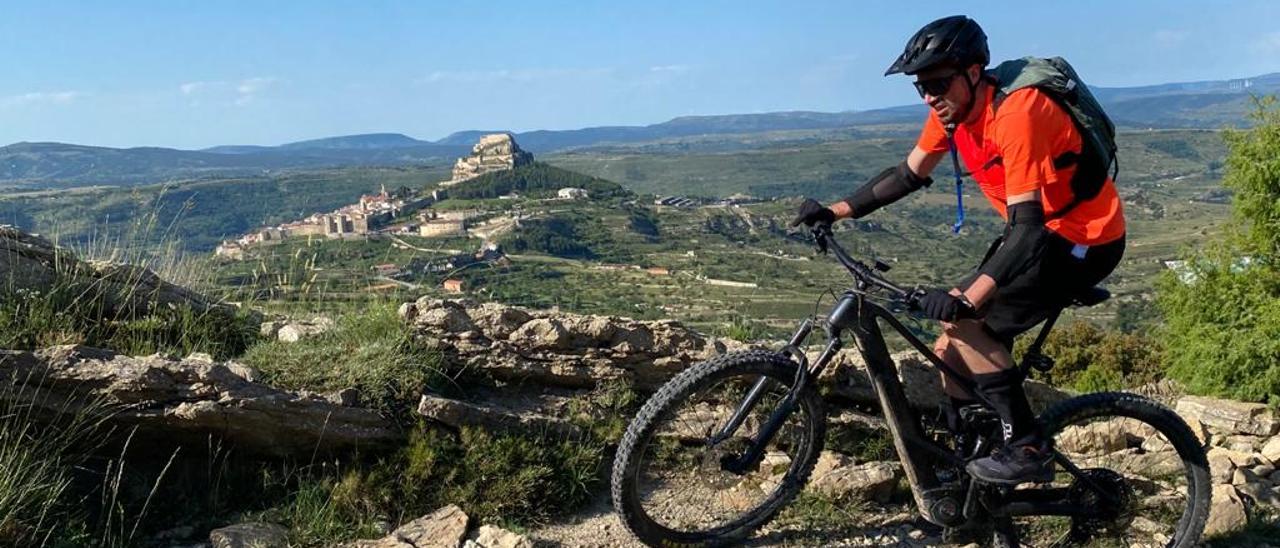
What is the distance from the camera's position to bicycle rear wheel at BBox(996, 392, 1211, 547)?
4.24 metres

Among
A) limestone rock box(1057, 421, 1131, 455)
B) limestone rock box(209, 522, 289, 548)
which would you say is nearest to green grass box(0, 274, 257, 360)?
limestone rock box(209, 522, 289, 548)

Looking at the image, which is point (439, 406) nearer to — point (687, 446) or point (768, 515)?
point (687, 446)

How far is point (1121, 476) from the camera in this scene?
4.33 metres

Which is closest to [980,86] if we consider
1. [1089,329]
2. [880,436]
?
[880,436]

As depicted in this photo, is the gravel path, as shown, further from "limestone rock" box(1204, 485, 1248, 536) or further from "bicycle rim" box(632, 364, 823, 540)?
"limestone rock" box(1204, 485, 1248, 536)

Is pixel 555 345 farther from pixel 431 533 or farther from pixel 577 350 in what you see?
pixel 431 533

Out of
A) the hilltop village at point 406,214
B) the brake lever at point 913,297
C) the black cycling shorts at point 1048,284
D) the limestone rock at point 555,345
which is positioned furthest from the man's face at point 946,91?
the hilltop village at point 406,214

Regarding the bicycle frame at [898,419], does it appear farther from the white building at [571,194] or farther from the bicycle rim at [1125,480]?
the white building at [571,194]

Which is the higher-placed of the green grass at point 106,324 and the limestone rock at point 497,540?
the green grass at point 106,324

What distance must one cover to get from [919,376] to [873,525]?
1.40 meters

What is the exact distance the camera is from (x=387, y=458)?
4605 mm

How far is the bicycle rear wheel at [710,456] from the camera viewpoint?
3.78 metres

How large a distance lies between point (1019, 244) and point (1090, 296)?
0.71 metres

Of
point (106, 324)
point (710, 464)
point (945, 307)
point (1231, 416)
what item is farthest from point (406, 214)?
point (945, 307)
